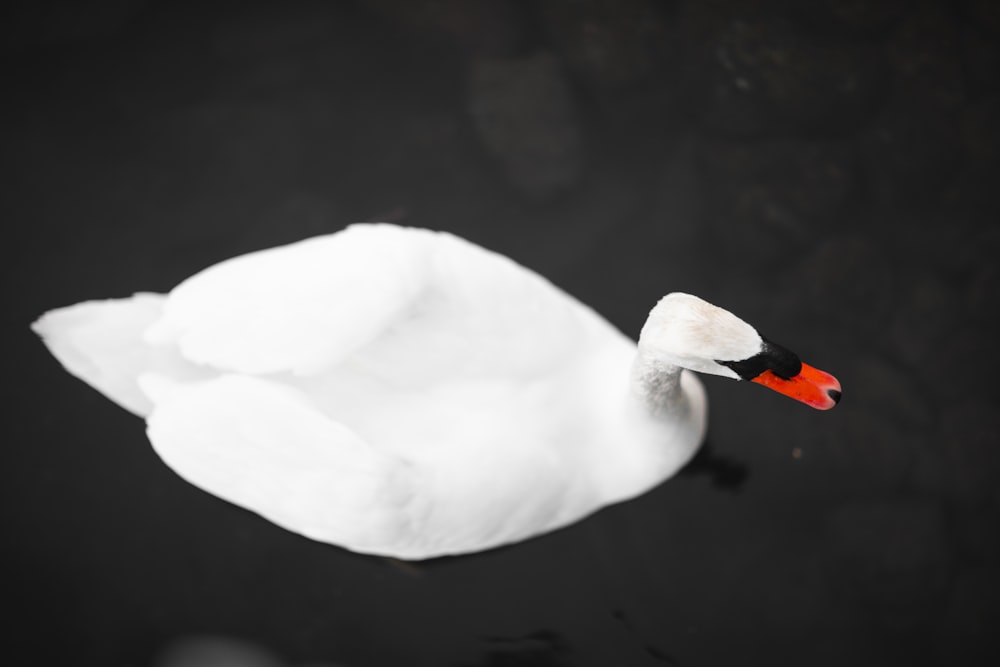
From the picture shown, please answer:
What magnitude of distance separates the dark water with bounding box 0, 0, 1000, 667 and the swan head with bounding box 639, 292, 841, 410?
1051 mm

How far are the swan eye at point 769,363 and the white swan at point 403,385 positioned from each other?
0.4 inches

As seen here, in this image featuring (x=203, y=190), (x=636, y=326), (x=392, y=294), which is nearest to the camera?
(x=392, y=294)

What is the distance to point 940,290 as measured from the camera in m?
4.29

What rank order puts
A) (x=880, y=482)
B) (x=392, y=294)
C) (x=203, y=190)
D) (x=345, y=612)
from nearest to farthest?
(x=392, y=294), (x=345, y=612), (x=880, y=482), (x=203, y=190)

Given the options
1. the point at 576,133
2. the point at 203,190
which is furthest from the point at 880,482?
the point at 203,190

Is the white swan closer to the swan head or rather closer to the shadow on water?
the swan head

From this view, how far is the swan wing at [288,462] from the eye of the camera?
2840 millimetres

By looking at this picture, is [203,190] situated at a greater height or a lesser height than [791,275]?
lesser

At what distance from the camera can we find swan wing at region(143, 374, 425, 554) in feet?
9.32

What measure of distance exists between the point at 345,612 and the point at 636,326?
1.94m

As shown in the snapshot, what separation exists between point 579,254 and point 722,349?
1.73 m

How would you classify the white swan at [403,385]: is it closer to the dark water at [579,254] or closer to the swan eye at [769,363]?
the swan eye at [769,363]

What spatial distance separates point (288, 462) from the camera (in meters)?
2.92

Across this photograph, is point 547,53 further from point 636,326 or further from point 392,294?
point 392,294
